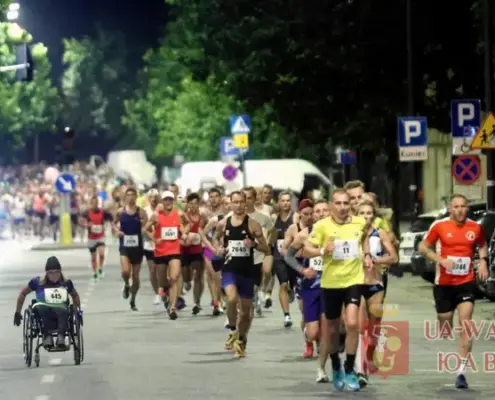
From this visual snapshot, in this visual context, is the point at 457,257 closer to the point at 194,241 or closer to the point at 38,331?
the point at 38,331

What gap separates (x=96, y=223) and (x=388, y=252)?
2105 cm

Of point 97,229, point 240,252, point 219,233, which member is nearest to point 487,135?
point 97,229

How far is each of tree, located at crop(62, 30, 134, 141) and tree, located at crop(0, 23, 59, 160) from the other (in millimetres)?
14081

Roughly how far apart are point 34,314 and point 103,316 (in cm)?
989

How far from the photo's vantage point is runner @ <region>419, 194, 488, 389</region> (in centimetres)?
1892

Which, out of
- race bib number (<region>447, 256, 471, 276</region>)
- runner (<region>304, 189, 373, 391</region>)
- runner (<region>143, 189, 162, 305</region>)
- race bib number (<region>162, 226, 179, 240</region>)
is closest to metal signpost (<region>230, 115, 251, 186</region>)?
runner (<region>143, 189, 162, 305</region>)

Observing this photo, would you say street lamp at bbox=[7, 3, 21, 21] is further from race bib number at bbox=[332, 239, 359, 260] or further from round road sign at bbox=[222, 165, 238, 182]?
race bib number at bbox=[332, 239, 359, 260]

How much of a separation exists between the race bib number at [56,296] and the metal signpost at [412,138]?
795 inches

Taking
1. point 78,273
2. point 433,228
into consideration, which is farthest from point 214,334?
point 78,273

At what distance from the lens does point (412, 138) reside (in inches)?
1591

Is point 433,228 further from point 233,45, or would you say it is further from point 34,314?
point 233,45

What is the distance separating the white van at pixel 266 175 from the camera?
206 ft

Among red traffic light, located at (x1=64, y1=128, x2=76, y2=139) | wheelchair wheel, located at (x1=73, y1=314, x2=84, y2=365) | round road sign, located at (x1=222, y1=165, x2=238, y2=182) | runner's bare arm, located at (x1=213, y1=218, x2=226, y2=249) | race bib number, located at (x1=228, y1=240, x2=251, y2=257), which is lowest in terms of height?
wheelchair wheel, located at (x1=73, y1=314, x2=84, y2=365)

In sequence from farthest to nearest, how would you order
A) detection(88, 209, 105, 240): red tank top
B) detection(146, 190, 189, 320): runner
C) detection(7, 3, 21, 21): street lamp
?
detection(7, 3, 21, 21): street lamp → detection(88, 209, 105, 240): red tank top → detection(146, 190, 189, 320): runner
